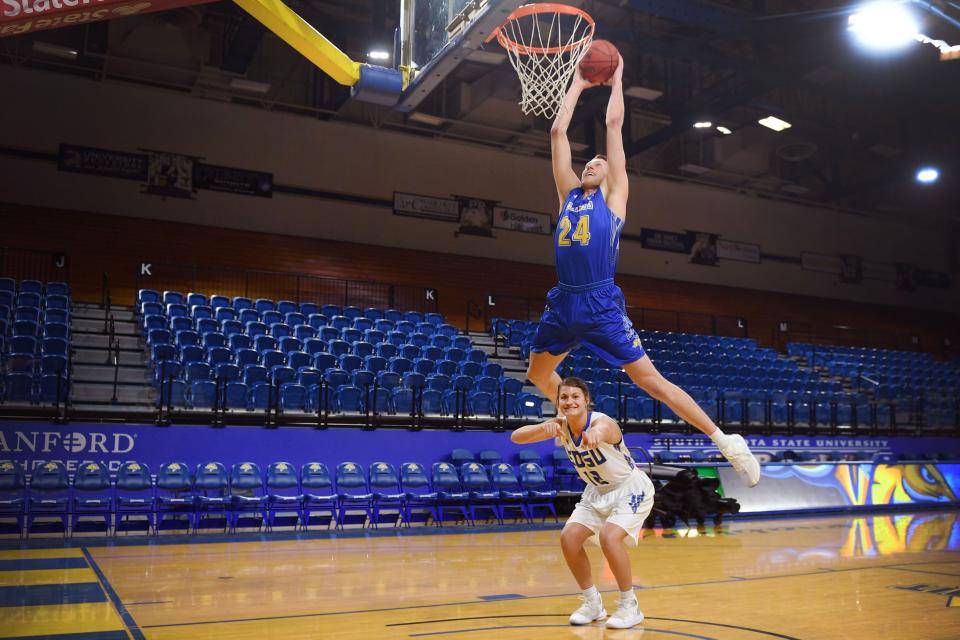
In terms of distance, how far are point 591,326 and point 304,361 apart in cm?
960

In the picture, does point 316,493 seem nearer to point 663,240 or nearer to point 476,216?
point 476,216

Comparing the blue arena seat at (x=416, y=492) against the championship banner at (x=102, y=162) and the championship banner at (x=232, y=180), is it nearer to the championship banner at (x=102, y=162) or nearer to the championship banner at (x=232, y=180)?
the championship banner at (x=232, y=180)

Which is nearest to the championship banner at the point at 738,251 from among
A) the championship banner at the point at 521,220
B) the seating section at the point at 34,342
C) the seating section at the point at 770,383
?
the seating section at the point at 770,383

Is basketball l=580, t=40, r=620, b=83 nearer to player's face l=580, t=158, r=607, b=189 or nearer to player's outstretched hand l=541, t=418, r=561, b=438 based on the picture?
player's face l=580, t=158, r=607, b=189

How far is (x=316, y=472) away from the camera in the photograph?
11.7 m

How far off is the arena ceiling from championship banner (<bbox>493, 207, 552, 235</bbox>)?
5.91ft

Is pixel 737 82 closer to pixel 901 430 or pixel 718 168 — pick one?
pixel 718 168

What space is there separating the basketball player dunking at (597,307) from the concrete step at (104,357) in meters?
9.96

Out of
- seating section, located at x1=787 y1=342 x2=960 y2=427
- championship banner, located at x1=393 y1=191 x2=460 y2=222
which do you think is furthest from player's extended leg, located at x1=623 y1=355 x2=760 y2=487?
seating section, located at x1=787 y1=342 x2=960 y2=427

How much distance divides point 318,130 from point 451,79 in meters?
3.56

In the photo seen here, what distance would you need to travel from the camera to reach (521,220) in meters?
22.8

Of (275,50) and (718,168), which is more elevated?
(275,50)

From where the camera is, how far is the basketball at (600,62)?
211 inches

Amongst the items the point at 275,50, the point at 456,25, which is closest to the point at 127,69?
the point at 275,50
